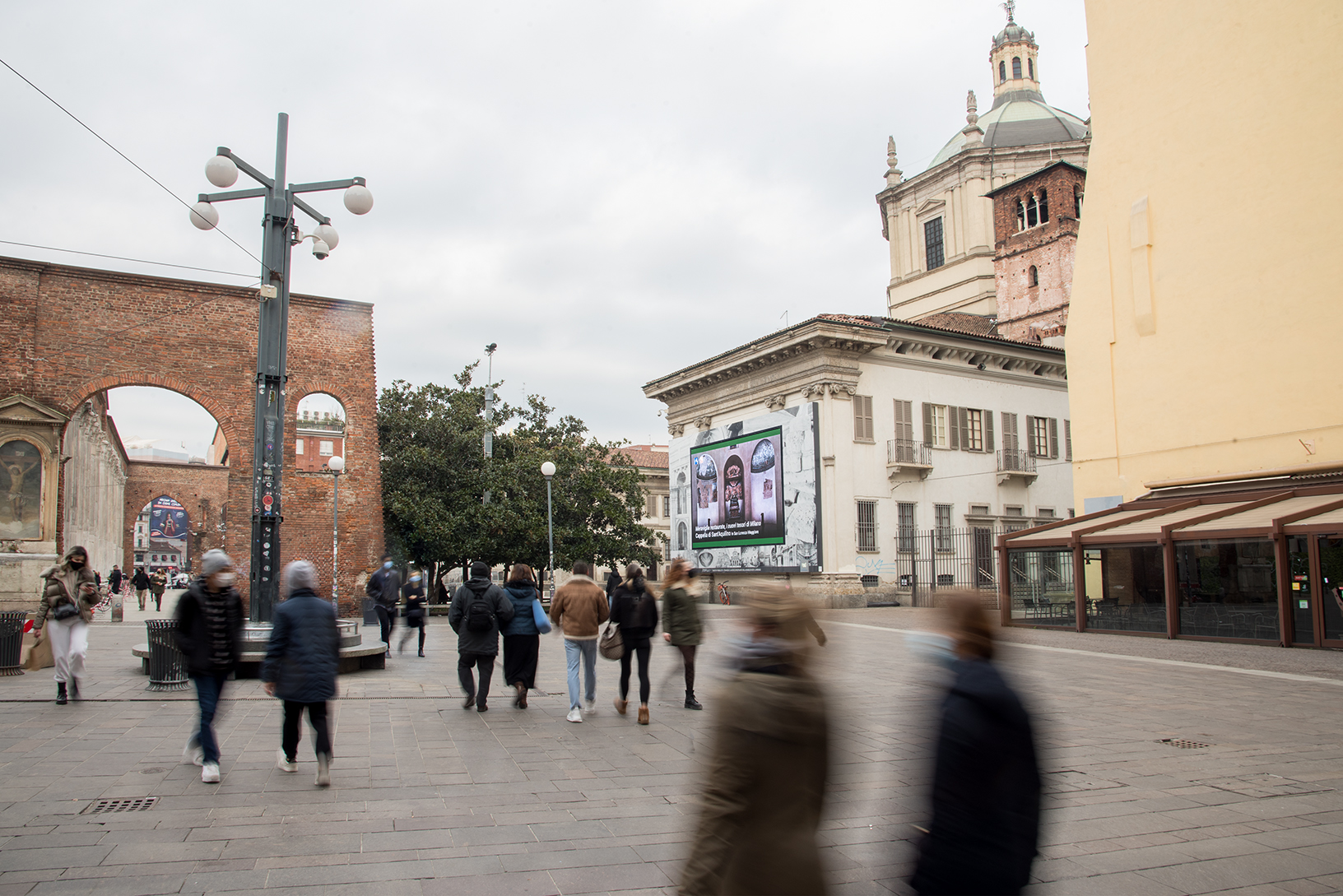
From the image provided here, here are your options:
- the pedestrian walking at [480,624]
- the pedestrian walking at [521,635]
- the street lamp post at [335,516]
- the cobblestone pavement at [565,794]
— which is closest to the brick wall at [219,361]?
the street lamp post at [335,516]

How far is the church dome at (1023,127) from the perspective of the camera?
5191 centimetres

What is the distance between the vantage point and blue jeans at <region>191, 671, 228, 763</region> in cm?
639

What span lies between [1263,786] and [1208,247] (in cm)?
1955

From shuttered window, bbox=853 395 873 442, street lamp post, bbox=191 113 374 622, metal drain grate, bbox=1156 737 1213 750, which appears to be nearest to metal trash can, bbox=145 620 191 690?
street lamp post, bbox=191 113 374 622

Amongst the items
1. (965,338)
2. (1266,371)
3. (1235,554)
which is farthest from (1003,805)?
(965,338)

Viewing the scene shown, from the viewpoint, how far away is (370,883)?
14.5 ft

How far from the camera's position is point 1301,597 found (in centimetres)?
1711

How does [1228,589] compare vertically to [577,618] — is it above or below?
below

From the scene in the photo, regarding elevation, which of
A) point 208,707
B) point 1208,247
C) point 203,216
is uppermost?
point 1208,247

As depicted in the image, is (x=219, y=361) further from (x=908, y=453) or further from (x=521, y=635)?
(x=908, y=453)

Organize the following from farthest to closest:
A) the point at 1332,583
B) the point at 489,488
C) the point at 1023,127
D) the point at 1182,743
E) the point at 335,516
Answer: the point at 1023,127
the point at 489,488
the point at 335,516
the point at 1332,583
the point at 1182,743

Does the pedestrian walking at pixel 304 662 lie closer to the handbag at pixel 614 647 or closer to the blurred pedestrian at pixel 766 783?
the handbag at pixel 614 647

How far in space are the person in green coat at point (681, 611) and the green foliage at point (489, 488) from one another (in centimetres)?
2230

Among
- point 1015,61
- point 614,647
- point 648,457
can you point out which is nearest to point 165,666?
point 614,647
